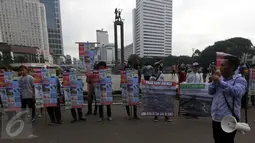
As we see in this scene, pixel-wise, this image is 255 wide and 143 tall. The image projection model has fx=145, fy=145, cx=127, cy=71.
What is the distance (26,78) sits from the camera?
4230 mm

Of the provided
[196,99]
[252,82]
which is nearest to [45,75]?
[196,99]

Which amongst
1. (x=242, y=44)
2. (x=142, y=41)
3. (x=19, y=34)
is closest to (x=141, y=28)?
(x=142, y=41)

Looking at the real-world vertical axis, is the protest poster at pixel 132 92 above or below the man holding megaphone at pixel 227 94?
below

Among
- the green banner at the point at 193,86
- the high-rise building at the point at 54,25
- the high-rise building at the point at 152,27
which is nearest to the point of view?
the green banner at the point at 193,86

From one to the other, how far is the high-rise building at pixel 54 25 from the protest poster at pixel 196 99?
9496cm

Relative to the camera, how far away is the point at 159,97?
165 inches

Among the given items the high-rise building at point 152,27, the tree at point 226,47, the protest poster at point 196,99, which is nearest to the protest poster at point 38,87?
the protest poster at point 196,99

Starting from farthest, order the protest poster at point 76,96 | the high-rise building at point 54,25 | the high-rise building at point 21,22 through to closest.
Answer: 1. the high-rise building at point 54,25
2. the high-rise building at point 21,22
3. the protest poster at point 76,96

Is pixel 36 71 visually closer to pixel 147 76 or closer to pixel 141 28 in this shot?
pixel 147 76

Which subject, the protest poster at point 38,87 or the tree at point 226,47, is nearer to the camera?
the protest poster at point 38,87

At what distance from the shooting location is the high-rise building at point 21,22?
229 ft

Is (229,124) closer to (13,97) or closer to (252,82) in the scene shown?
(13,97)

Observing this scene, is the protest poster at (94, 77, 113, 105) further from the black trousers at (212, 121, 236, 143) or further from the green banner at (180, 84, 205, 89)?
the black trousers at (212, 121, 236, 143)

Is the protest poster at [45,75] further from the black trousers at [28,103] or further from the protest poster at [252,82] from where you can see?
the protest poster at [252,82]
